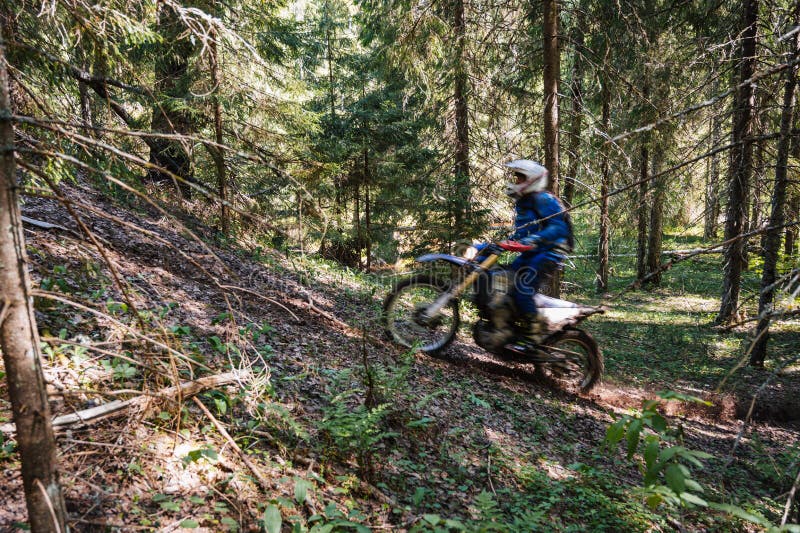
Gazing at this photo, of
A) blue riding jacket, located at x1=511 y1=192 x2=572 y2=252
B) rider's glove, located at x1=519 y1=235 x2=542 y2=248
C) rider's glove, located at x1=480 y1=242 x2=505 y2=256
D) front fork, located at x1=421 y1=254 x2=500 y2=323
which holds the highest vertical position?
blue riding jacket, located at x1=511 y1=192 x2=572 y2=252

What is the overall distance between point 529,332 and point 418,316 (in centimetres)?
157

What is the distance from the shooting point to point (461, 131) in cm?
1212

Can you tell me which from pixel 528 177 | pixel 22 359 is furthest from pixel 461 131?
pixel 22 359

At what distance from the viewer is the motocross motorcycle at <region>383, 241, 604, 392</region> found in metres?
5.90

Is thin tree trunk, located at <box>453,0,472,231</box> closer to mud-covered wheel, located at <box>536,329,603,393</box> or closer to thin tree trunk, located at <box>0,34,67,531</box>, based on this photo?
mud-covered wheel, located at <box>536,329,603,393</box>

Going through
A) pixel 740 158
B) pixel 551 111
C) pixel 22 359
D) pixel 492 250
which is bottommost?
pixel 22 359

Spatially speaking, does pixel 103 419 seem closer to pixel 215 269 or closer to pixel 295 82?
pixel 215 269

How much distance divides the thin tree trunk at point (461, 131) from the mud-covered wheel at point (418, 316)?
212 inches

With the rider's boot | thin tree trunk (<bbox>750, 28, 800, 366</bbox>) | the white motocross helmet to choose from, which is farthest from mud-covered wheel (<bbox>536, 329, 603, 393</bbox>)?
thin tree trunk (<bbox>750, 28, 800, 366</bbox>)

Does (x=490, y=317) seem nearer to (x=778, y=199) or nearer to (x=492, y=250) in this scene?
(x=492, y=250)

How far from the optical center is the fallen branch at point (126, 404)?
9.18 ft

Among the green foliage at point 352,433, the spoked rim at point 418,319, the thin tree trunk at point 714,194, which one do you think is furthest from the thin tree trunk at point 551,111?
the green foliage at point 352,433

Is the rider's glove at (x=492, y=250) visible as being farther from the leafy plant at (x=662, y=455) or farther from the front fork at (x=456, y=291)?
the leafy plant at (x=662, y=455)

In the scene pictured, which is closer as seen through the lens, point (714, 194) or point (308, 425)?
point (308, 425)
